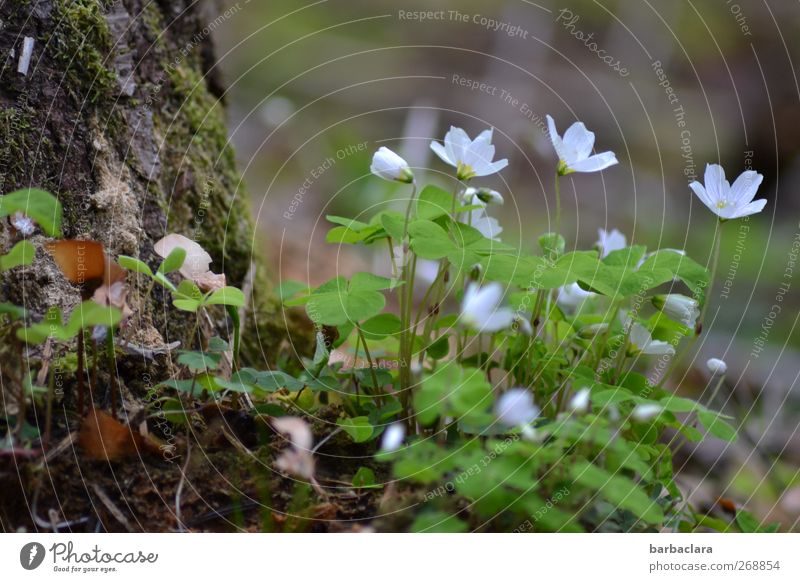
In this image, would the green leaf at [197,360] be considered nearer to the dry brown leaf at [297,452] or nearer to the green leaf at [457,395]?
the dry brown leaf at [297,452]

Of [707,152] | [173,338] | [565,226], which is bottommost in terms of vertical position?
[173,338]

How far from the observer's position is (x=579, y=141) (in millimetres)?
1087

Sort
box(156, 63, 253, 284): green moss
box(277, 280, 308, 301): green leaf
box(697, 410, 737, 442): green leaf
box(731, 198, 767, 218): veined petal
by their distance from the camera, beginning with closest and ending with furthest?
box(697, 410, 737, 442): green leaf < box(731, 198, 767, 218): veined petal < box(277, 280, 308, 301): green leaf < box(156, 63, 253, 284): green moss

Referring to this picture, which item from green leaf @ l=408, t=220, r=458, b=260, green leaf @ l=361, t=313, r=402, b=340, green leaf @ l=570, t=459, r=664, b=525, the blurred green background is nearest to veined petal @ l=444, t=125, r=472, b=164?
green leaf @ l=408, t=220, r=458, b=260

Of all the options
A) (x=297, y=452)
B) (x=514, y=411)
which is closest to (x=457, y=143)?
(x=514, y=411)

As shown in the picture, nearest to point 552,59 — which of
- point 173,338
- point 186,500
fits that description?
point 173,338

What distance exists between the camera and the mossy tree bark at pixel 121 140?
1.17m

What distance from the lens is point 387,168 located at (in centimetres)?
109

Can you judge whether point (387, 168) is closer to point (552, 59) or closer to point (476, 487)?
point (476, 487)

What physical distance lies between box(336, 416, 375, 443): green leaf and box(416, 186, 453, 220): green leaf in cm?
32

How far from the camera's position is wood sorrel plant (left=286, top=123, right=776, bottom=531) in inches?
34.7

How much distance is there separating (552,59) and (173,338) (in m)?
3.62

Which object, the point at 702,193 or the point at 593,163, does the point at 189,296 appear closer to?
the point at 593,163

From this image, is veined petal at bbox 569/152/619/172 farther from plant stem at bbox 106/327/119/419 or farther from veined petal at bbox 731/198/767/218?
plant stem at bbox 106/327/119/419
